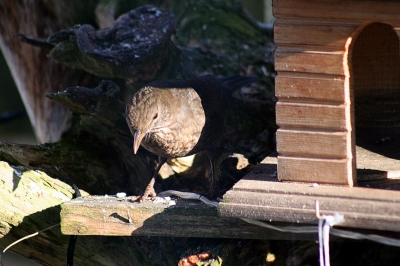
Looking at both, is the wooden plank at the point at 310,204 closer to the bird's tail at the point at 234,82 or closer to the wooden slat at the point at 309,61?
the wooden slat at the point at 309,61

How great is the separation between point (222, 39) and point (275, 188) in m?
2.67

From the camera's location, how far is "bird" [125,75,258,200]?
3467 millimetres

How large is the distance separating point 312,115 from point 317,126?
51 mm

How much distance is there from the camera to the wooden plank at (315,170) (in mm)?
2598

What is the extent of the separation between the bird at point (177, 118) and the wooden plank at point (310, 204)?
34.0 inches

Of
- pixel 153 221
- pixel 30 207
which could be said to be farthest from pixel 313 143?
pixel 30 207

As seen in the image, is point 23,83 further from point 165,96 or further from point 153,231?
point 153,231

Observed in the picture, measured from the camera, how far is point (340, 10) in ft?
8.01

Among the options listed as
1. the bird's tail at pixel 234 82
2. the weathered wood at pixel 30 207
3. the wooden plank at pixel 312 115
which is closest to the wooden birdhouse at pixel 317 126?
the wooden plank at pixel 312 115

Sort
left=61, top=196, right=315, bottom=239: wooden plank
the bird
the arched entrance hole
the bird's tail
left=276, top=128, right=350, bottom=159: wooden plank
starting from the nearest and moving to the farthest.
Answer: left=276, top=128, right=350, bottom=159: wooden plank → left=61, top=196, right=315, bottom=239: wooden plank → the bird → the arched entrance hole → the bird's tail

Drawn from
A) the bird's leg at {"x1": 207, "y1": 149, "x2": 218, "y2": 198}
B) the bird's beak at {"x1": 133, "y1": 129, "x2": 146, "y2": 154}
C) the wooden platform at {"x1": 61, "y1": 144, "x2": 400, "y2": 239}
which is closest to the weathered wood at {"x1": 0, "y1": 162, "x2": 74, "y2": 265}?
the wooden platform at {"x1": 61, "y1": 144, "x2": 400, "y2": 239}

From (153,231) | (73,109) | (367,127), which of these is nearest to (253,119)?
(367,127)

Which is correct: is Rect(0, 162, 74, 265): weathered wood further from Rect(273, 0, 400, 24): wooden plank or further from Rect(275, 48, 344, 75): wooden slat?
Rect(273, 0, 400, 24): wooden plank

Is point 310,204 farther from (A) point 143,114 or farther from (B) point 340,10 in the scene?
(A) point 143,114
